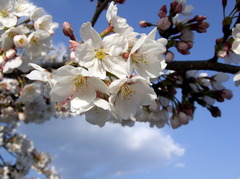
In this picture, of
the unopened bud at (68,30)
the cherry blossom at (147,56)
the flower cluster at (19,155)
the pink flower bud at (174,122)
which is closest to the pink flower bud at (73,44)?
the unopened bud at (68,30)

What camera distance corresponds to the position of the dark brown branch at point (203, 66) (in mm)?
2607

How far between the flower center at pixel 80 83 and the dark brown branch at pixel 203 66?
1.29 meters

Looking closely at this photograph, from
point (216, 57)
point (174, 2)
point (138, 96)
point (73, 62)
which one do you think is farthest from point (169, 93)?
point (73, 62)

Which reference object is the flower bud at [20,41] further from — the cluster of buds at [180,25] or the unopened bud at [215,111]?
the unopened bud at [215,111]

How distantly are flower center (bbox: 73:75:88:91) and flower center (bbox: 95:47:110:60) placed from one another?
158 mm

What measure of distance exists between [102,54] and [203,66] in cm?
132

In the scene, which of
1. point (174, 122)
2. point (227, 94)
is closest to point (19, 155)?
point (174, 122)

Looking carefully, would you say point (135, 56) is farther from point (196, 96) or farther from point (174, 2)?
point (196, 96)

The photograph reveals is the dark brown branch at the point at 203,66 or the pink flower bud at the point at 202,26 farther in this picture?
the pink flower bud at the point at 202,26

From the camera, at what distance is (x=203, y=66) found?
2.71 meters

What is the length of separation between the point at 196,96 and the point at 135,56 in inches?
76.0

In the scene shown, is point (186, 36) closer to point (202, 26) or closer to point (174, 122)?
point (202, 26)

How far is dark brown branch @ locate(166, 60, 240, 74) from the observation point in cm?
261

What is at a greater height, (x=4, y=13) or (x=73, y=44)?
(x=4, y=13)
